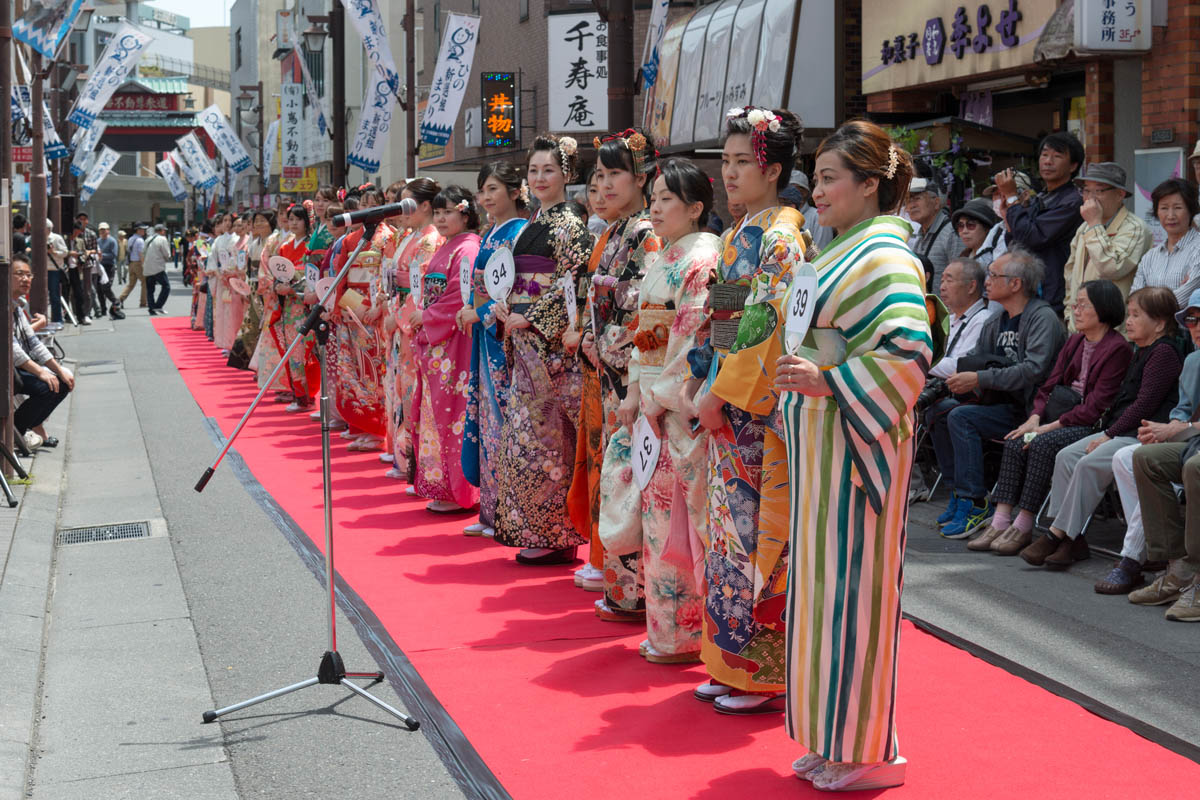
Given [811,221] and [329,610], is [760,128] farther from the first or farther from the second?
[811,221]

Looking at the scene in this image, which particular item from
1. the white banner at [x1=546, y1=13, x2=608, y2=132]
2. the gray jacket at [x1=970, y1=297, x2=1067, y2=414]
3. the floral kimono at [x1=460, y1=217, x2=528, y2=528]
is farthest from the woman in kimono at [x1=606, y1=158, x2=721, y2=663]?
the white banner at [x1=546, y1=13, x2=608, y2=132]

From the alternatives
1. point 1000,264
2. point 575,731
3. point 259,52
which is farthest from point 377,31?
point 259,52

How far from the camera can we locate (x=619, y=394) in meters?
5.47

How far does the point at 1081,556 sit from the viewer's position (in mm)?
6559

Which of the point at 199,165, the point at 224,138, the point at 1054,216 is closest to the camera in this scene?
the point at 1054,216

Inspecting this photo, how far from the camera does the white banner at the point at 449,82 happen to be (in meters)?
15.1

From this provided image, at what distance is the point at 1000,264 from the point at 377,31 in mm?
10960

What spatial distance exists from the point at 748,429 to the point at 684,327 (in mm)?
563

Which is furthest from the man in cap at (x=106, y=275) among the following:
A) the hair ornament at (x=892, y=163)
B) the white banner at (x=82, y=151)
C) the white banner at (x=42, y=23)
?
the hair ornament at (x=892, y=163)

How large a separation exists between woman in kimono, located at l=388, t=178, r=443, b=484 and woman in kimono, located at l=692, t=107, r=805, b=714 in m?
3.81

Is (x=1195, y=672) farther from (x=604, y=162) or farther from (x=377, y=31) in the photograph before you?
(x=377, y=31)

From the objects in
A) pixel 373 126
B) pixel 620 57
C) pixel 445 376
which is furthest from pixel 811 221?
pixel 373 126

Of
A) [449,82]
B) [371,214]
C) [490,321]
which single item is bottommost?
[490,321]

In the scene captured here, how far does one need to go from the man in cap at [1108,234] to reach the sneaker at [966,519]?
116 centimetres
